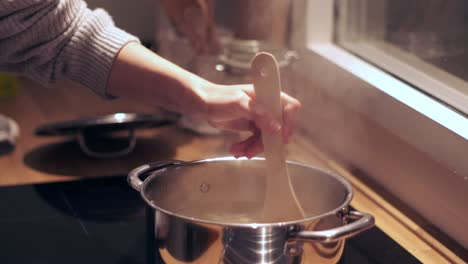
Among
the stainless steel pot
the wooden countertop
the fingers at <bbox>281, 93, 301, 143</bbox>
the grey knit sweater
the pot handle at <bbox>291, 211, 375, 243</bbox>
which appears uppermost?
the grey knit sweater

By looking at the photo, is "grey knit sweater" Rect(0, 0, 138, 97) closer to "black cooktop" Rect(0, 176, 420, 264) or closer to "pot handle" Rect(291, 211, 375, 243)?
"black cooktop" Rect(0, 176, 420, 264)

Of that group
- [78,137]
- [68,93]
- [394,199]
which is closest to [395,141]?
[394,199]

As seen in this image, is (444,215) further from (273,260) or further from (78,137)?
(78,137)

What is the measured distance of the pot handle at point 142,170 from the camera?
31.0 inches

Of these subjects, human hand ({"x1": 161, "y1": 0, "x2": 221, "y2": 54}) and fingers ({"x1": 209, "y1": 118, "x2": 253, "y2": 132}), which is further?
human hand ({"x1": 161, "y1": 0, "x2": 221, "y2": 54})

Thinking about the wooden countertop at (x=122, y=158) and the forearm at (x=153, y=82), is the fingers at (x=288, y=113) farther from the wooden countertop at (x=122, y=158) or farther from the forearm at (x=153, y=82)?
the wooden countertop at (x=122, y=158)

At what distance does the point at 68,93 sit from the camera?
1.48 m

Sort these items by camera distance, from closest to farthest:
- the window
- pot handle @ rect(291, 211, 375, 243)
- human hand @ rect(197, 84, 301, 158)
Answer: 1. pot handle @ rect(291, 211, 375, 243)
2. human hand @ rect(197, 84, 301, 158)
3. the window

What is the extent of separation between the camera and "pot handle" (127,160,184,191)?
0.79 m

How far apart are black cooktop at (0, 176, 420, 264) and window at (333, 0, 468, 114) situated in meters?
0.24

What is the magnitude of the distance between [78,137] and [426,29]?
1.81 ft

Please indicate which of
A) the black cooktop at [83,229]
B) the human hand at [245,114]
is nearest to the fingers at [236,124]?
the human hand at [245,114]

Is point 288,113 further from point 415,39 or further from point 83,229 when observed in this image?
point 415,39

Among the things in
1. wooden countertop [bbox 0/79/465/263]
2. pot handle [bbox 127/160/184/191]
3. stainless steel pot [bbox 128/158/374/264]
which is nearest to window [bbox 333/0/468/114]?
wooden countertop [bbox 0/79/465/263]
